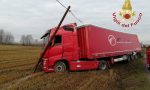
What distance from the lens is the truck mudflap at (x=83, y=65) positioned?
1795 cm

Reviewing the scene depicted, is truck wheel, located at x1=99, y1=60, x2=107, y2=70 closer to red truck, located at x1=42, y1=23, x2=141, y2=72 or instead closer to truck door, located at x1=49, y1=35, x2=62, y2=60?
red truck, located at x1=42, y1=23, x2=141, y2=72

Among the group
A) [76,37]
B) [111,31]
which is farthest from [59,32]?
[111,31]

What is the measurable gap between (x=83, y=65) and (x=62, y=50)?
1802mm

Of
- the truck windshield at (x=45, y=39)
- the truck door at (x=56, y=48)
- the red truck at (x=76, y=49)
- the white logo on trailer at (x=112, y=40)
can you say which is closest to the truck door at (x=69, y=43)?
the red truck at (x=76, y=49)

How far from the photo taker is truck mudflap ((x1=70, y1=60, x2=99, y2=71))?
58.9ft

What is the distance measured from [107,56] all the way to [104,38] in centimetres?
133

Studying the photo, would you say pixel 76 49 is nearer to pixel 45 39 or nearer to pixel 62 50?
→ pixel 62 50

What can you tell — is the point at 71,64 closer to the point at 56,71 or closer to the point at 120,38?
the point at 56,71

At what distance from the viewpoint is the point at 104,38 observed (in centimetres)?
2042

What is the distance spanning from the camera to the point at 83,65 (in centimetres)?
1831

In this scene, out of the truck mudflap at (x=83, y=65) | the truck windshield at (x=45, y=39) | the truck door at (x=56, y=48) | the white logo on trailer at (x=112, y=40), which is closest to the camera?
the truck door at (x=56, y=48)

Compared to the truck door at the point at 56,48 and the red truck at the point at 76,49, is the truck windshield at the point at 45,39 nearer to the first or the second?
the red truck at the point at 76,49

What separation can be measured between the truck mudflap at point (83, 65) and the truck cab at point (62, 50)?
1.02ft

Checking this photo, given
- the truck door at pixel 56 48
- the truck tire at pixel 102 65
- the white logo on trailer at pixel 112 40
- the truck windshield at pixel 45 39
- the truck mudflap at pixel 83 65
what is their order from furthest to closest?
the white logo on trailer at pixel 112 40
the truck tire at pixel 102 65
the truck windshield at pixel 45 39
the truck mudflap at pixel 83 65
the truck door at pixel 56 48
